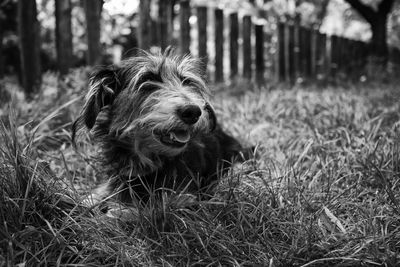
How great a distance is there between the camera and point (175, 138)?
2.86m

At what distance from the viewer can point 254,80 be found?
28.5 feet

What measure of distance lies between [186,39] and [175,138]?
4.83 metres

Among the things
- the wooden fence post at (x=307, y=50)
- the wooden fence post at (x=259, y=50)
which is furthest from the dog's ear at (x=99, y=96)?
the wooden fence post at (x=307, y=50)

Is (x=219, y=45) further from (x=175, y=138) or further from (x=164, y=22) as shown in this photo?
(x=175, y=138)

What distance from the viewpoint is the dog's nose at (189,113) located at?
277 centimetres

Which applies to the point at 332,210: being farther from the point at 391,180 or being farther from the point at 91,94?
the point at 91,94

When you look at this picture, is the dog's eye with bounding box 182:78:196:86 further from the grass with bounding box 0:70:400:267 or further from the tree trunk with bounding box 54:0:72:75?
the tree trunk with bounding box 54:0:72:75

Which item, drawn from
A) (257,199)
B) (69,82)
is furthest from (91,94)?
(69,82)

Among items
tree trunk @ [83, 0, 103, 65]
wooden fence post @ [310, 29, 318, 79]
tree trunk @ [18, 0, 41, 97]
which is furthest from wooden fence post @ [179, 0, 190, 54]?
wooden fence post @ [310, 29, 318, 79]

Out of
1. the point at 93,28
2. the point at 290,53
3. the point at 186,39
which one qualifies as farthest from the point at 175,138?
the point at 290,53

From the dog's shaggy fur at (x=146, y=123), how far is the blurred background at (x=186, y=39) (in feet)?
2.36

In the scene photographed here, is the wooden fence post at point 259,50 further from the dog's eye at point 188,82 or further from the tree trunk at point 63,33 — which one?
the dog's eye at point 188,82

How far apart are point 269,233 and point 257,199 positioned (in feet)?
1.20

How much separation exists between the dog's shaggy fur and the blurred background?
2.36ft
